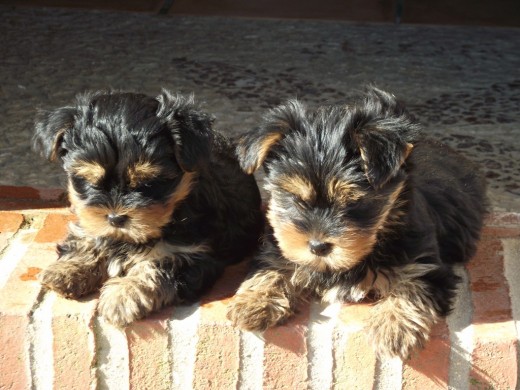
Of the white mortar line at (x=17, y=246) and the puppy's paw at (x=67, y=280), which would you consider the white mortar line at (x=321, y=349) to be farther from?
the white mortar line at (x=17, y=246)

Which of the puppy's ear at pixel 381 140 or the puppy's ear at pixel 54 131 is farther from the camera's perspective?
the puppy's ear at pixel 54 131

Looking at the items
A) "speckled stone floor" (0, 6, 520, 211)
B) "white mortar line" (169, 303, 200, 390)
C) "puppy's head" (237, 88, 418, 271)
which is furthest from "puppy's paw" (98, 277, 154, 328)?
"speckled stone floor" (0, 6, 520, 211)

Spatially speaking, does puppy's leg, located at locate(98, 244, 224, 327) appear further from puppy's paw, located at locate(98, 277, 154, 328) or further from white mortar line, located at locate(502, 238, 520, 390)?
white mortar line, located at locate(502, 238, 520, 390)

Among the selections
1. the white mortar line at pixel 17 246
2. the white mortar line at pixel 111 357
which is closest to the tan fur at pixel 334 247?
the white mortar line at pixel 111 357

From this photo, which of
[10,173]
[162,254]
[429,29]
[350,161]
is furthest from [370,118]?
[429,29]

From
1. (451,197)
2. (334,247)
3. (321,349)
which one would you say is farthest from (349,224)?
(451,197)

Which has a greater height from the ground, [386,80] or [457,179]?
[457,179]

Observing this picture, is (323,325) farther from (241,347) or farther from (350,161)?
(350,161)
